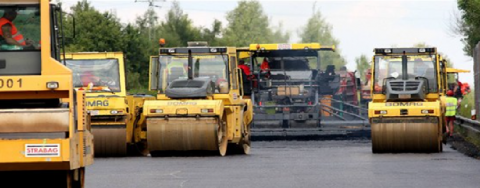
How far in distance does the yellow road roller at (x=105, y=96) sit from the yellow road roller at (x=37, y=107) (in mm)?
10011

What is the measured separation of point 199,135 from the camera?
24.1 metres

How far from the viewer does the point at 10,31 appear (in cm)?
1397

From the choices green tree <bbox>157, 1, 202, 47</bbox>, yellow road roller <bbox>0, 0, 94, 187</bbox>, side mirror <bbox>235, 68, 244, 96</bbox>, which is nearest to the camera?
yellow road roller <bbox>0, 0, 94, 187</bbox>

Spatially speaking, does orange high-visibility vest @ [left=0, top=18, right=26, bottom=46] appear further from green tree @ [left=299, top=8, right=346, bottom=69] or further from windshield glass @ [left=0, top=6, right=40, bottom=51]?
green tree @ [left=299, top=8, right=346, bottom=69]

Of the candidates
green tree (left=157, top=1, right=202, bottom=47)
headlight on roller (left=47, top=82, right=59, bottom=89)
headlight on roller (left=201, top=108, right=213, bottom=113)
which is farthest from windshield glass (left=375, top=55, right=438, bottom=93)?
green tree (left=157, top=1, right=202, bottom=47)

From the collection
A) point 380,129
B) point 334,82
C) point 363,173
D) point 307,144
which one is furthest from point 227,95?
point 334,82

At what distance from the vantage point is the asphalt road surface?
54.3ft

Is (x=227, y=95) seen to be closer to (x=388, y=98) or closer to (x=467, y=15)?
(x=388, y=98)

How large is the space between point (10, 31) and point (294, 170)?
22.5 ft

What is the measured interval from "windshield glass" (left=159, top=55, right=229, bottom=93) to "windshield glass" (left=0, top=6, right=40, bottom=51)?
1187 cm

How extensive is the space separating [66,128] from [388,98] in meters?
13.8

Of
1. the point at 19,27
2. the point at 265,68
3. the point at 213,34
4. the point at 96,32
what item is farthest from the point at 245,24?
the point at 19,27

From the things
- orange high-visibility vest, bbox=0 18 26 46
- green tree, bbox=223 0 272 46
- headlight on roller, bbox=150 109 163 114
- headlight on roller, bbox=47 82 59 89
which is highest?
green tree, bbox=223 0 272 46

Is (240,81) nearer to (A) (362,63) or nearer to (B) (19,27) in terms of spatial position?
(B) (19,27)
